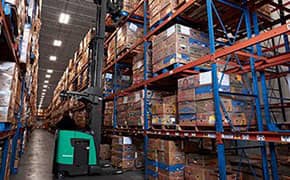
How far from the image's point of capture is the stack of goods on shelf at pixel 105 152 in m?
8.18

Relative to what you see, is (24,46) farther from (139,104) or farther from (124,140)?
(124,140)

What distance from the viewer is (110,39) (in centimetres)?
898

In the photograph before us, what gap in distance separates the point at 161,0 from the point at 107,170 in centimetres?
470

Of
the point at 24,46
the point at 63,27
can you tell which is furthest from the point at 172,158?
the point at 63,27

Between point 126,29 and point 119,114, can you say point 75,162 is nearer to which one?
point 119,114

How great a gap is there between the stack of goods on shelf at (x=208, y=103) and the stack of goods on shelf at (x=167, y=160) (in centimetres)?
70

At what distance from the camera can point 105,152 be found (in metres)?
8.28

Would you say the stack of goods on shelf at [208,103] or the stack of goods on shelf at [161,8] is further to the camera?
the stack of goods on shelf at [161,8]

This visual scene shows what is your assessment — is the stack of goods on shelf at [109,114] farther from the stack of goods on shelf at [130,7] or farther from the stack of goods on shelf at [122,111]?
the stack of goods on shelf at [130,7]

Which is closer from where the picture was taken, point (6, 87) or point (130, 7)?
point (6, 87)

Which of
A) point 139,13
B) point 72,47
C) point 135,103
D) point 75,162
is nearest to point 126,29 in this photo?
point 139,13

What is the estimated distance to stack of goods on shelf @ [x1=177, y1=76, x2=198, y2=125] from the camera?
423cm

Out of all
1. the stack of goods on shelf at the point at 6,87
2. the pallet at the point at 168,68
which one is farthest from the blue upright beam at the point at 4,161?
the pallet at the point at 168,68

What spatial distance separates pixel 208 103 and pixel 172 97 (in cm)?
148
